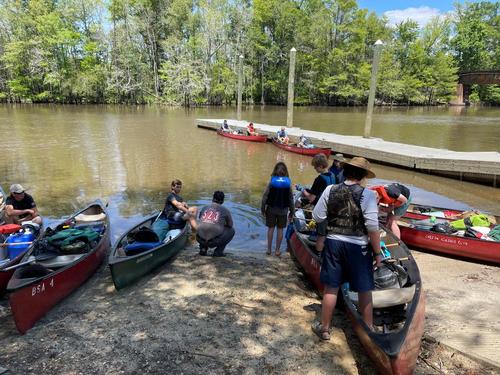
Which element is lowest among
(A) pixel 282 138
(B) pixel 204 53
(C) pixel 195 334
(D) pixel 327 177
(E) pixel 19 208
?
(C) pixel 195 334

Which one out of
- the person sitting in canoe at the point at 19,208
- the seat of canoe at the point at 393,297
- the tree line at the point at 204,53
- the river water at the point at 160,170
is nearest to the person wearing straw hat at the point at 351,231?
the seat of canoe at the point at 393,297

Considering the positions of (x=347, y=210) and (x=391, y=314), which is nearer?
(x=347, y=210)

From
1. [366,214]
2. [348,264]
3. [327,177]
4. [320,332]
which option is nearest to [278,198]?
[327,177]

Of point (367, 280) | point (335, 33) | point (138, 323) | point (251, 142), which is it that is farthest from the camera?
point (335, 33)

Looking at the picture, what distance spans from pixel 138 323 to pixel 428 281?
4308mm

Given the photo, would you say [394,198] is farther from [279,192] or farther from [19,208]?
[19,208]

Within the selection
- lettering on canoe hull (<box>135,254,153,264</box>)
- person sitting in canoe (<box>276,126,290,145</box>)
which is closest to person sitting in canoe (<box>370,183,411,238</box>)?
lettering on canoe hull (<box>135,254,153,264</box>)

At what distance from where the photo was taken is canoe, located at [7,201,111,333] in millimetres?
4418

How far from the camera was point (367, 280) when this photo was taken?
373 centimetres

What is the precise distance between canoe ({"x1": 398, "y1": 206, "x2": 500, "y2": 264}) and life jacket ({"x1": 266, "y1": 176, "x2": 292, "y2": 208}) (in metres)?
2.60

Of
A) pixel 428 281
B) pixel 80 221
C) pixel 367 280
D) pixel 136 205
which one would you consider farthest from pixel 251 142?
pixel 367 280

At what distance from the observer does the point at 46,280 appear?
484 centimetres

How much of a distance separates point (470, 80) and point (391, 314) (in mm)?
67140

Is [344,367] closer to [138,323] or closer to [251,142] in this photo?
[138,323]
